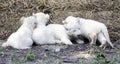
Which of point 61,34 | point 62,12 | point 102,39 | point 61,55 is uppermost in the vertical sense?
point 62,12

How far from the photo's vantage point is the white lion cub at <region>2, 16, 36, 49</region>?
8266mm

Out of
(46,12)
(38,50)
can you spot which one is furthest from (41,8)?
(38,50)

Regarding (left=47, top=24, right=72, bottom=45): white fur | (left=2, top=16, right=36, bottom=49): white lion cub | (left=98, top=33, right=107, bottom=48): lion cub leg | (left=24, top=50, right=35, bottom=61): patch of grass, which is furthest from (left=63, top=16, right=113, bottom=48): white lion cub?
(left=24, top=50, right=35, bottom=61): patch of grass

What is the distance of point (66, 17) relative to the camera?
9.38 meters

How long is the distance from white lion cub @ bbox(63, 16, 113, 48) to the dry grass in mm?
702

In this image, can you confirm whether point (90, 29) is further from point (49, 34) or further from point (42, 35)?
point (42, 35)

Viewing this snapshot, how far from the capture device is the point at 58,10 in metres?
9.52

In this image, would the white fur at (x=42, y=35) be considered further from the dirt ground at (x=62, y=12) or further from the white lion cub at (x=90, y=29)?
the white lion cub at (x=90, y=29)

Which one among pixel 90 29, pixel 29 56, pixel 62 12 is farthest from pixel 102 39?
pixel 29 56

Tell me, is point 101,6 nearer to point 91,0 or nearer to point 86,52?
point 91,0

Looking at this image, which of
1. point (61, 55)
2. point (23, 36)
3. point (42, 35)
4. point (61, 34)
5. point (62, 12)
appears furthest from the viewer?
point (62, 12)

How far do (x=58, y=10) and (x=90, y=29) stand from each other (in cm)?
118

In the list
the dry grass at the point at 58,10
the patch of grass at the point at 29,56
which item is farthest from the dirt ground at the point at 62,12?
the patch of grass at the point at 29,56

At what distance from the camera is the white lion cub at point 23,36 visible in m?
8.27
